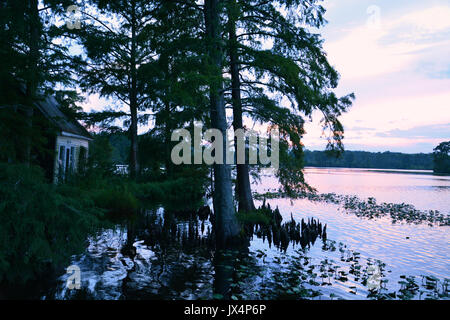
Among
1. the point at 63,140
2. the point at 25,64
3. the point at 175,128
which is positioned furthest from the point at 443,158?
the point at 25,64

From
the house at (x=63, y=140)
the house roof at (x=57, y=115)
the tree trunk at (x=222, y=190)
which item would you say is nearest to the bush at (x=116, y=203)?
the house at (x=63, y=140)

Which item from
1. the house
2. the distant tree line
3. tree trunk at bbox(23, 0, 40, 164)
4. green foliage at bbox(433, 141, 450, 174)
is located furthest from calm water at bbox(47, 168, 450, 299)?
the distant tree line

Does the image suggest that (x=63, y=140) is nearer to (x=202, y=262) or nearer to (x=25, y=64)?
(x=25, y=64)

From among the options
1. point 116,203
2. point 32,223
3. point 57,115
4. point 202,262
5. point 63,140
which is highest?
point 57,115

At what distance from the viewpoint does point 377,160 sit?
13638 cm

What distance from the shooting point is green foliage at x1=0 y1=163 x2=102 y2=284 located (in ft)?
16.1

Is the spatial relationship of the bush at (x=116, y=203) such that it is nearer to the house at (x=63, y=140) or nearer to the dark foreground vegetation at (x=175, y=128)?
the dark foreground vegetation at (x=175, y=128)

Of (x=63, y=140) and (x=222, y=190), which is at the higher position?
(x=63, y=140)

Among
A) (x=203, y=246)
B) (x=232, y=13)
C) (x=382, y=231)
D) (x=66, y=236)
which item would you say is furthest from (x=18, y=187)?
(x=382, y=231)

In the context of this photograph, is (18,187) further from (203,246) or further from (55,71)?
(55,71)

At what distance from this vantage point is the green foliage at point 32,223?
491 cm

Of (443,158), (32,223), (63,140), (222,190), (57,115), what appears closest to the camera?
(32,223)

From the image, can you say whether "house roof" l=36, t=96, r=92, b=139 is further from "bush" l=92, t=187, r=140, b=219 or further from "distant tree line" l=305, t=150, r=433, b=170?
"distant tree line" l=305, t=150, r=433, b=170

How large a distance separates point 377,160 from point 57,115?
457ft
